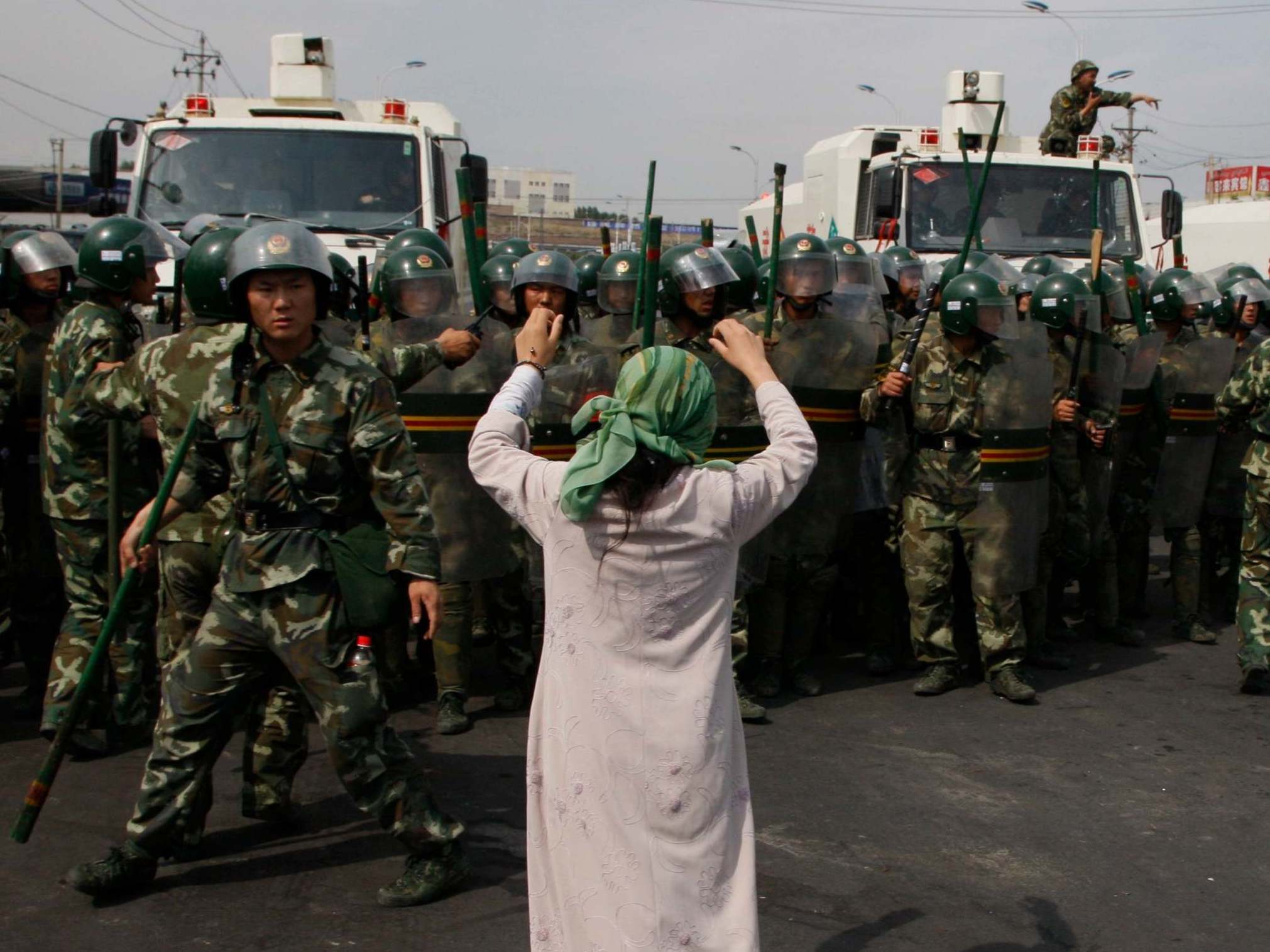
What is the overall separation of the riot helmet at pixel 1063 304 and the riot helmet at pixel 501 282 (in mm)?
2734

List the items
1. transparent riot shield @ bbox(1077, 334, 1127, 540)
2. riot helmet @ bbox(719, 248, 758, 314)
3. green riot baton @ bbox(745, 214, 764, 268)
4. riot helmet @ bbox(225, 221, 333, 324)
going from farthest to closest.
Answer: green riot baton @ bbox(745, 214, 764, 268) → riot helmet @ bbox(719, 248, 758, 314) → transparent riot shield @ bbox(1077, 334, 1127, 540) → riot helmet @ bbox(225, 221, 333, 324)

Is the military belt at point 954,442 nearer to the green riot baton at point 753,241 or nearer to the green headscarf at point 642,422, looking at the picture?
the green riot baton at point 753,241

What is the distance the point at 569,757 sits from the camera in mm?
3170

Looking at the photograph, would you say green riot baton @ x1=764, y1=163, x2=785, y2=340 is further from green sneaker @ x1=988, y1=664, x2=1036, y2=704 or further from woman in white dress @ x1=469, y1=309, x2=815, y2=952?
woman in white dress @ x1=469, y1=309, x2=815, y2=952

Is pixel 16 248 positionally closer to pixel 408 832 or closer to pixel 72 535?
pixel 72 535

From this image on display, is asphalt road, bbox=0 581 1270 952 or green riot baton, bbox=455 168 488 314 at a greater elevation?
green riot baton, bbox=455 168 488 314

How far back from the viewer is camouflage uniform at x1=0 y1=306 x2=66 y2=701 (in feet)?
21.2

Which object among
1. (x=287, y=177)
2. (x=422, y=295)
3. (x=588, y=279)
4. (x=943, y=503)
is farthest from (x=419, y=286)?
(x=287, y=177)

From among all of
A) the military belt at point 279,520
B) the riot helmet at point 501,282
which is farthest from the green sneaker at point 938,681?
the military belt at point 279,520

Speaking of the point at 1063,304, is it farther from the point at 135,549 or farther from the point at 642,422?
the point at 642,422

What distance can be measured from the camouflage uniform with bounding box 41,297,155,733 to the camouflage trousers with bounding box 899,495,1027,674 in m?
3.61

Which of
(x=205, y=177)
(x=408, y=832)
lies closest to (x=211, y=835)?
(x=408, y=832)

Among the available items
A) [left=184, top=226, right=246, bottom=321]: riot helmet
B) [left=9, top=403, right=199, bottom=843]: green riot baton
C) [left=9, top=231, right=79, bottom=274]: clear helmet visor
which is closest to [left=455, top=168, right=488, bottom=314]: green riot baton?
[left=184, top=226, right=246, bottom=321]: riot helmet

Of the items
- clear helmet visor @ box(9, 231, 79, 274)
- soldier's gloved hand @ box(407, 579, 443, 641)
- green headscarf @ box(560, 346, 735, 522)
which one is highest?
clear helmet visor @ box(9, 231, 79, 274)
